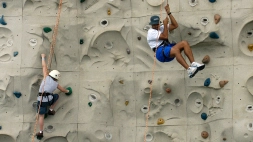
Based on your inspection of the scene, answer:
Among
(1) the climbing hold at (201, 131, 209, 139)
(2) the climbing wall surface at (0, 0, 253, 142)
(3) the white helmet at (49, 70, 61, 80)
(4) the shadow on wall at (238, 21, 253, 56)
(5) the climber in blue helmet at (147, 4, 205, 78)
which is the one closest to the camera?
(5) the climber in blue helmet at (147, 4, 205, 78)

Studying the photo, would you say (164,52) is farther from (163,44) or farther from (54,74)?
(54,74)

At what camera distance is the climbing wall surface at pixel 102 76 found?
9.00 metres

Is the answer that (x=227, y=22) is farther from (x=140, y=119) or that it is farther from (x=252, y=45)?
(x=140, y=119)

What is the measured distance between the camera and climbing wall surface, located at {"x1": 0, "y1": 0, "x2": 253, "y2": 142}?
9000 millimetres

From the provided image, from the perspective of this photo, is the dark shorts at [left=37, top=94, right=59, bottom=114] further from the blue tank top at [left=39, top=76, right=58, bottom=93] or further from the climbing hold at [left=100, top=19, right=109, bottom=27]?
the climbing hold at [left=100, top=19, right=109, bottom=27]

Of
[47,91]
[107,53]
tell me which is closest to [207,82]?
[107,53]

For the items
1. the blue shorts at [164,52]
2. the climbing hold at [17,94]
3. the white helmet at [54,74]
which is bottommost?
the climbing hold at [17,94]

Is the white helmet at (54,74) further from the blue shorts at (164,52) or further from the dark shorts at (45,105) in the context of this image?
the blue shorts at (164,52)

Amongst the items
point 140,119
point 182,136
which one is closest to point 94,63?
point 140,119

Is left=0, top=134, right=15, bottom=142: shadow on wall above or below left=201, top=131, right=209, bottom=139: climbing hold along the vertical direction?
Answer: below

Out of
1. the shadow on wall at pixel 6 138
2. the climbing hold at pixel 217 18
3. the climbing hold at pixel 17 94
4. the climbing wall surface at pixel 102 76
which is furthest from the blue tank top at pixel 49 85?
the climbing hold at pixel 217 18

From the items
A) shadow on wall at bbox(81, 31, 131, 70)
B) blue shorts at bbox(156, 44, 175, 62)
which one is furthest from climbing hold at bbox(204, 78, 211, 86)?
shadow on wall at bbox(81, 31, 131, 70)

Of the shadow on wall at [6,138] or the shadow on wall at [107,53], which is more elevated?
the shadow on wall at [107,53]

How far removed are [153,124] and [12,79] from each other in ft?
9.06
